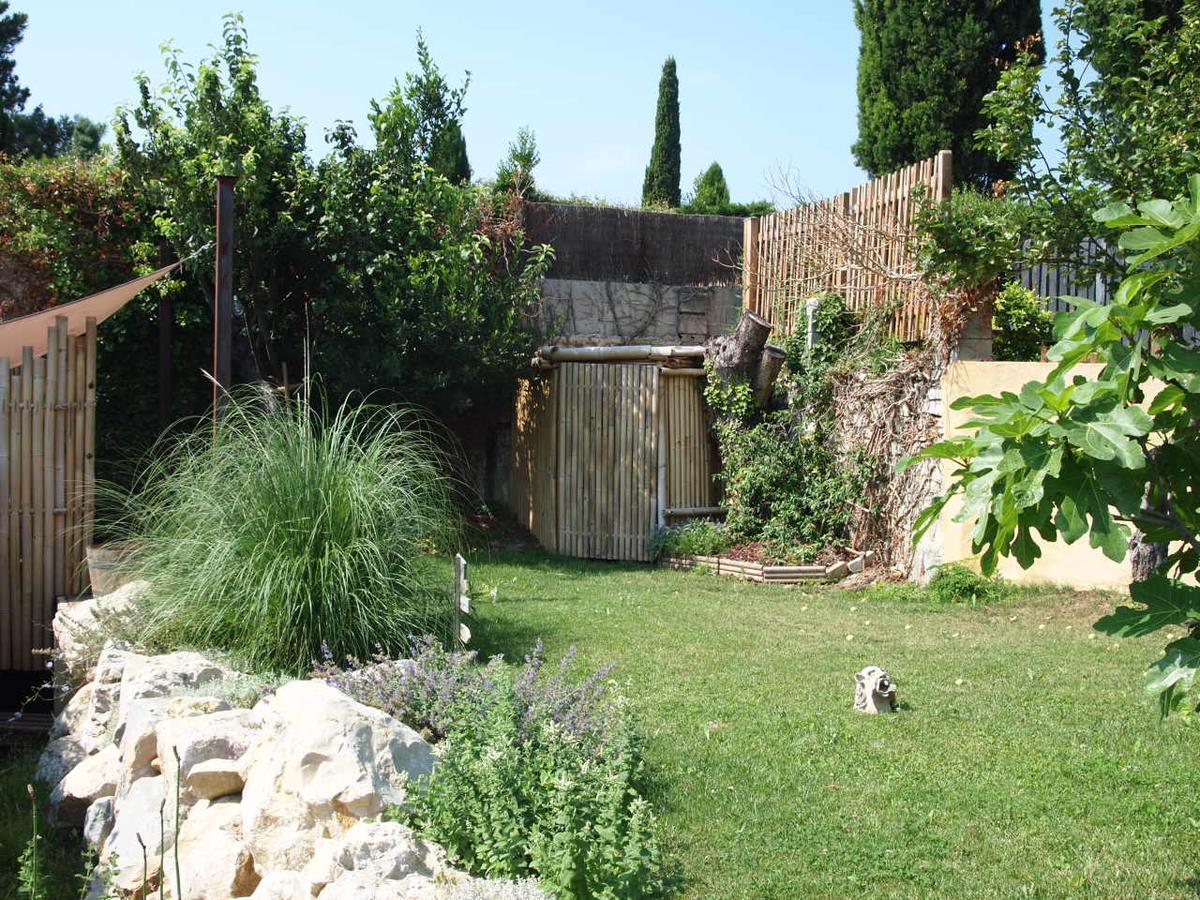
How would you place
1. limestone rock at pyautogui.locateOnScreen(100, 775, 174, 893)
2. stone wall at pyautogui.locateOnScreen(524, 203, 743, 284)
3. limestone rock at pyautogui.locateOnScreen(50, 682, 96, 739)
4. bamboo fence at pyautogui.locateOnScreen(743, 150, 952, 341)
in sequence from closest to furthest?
1. limestone rock at pyautogui.locateOnScreen(100, 775, 174, 893)
2. limestone rock at pyautogui.locateOnScreen(50, 682, 96, 739)
3. bamboo fence at pyautogui.locateOnScreen(743, 150, 952, 341)
4. stone wall at pyautogui.locateOnScreen(524, 203, 743, 284)

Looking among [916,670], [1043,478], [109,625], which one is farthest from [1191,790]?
[109,625]

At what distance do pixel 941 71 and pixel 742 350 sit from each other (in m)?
5.98

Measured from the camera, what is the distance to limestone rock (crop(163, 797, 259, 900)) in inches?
137

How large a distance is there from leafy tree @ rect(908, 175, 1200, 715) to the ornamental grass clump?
3314mm

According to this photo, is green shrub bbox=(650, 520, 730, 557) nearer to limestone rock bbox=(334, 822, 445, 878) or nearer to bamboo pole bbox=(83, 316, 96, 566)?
bamboo pole bbox=(83, 316, 96, 566)

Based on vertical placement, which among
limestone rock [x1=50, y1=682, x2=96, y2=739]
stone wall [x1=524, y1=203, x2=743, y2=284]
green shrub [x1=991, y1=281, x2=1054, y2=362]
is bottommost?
limestone rock [x1=50, y1=682, x2=96, y2=739]

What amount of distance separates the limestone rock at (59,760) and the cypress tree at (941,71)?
1219 cm

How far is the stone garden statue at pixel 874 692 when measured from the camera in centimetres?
513

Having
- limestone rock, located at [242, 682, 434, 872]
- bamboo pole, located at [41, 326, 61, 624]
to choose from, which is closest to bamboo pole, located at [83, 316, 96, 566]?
bamboo pole, located at [41, 326, 61, 624]

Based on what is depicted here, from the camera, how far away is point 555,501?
442 inches

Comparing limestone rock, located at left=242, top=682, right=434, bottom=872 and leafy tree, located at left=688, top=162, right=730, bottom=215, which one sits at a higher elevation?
leafy tree, located at left=688, top=162, right=730, bottom=215

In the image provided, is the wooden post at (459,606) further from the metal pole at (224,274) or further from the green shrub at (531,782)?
the metal pole at (224,274)

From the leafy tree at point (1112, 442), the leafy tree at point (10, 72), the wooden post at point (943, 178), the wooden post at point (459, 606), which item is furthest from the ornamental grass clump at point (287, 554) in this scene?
the leafy tree at point (10, 72)

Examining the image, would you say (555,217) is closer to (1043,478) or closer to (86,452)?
(86,452)
